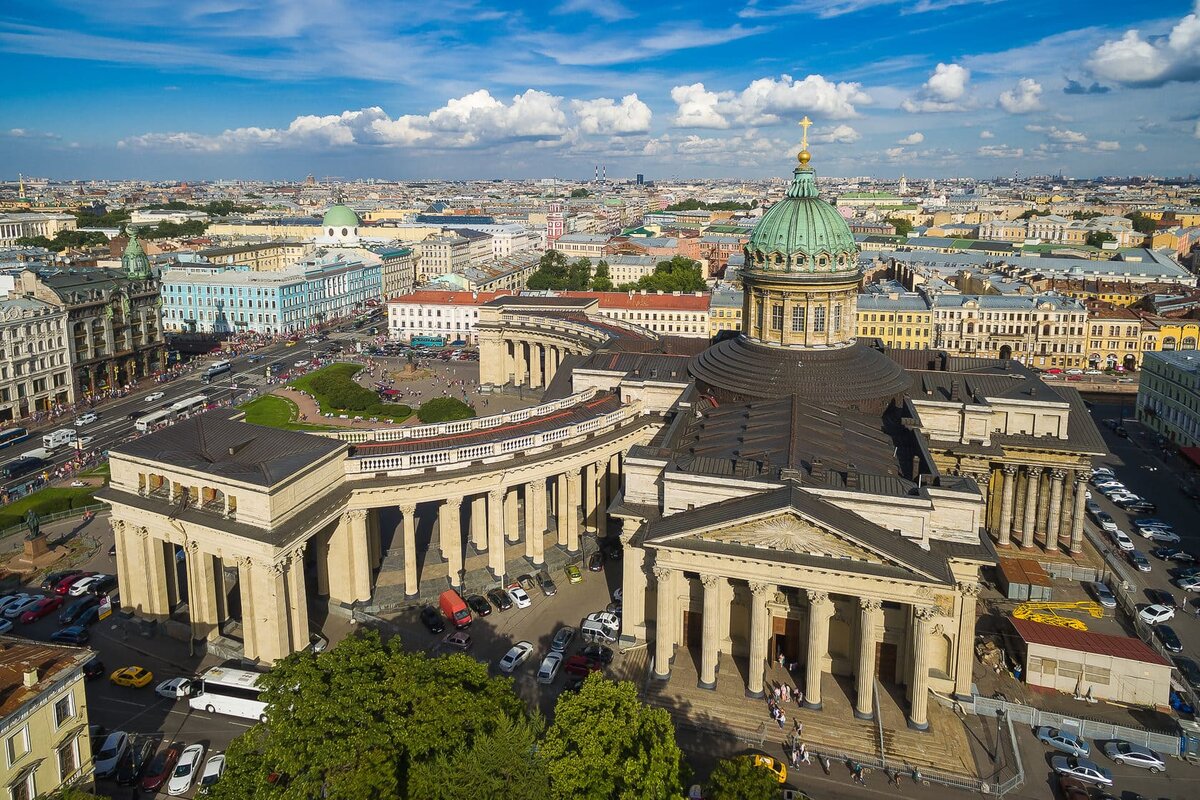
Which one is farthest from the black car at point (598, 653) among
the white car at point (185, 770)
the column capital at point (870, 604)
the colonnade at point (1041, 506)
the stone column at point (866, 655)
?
the colonnade at point (1041, 506)

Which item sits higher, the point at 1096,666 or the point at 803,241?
the point at 803,241

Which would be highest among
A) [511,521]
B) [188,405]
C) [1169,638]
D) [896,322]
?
[896,322]

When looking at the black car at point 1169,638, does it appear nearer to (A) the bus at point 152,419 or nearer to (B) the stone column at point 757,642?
(B) the stone column at point 757,642

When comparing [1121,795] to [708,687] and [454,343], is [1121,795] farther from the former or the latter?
[454,343]

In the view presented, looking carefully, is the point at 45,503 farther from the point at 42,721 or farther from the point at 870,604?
the point at 870,604

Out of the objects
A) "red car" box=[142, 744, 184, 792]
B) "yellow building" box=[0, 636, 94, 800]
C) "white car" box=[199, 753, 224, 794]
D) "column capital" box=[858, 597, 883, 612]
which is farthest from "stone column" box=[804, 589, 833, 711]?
"yellow building" box=[0, 636, 94, 800]

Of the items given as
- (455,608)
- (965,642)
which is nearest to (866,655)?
(965,642)

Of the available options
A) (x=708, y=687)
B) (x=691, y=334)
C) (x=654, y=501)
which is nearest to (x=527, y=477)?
(x=654, y=501)
